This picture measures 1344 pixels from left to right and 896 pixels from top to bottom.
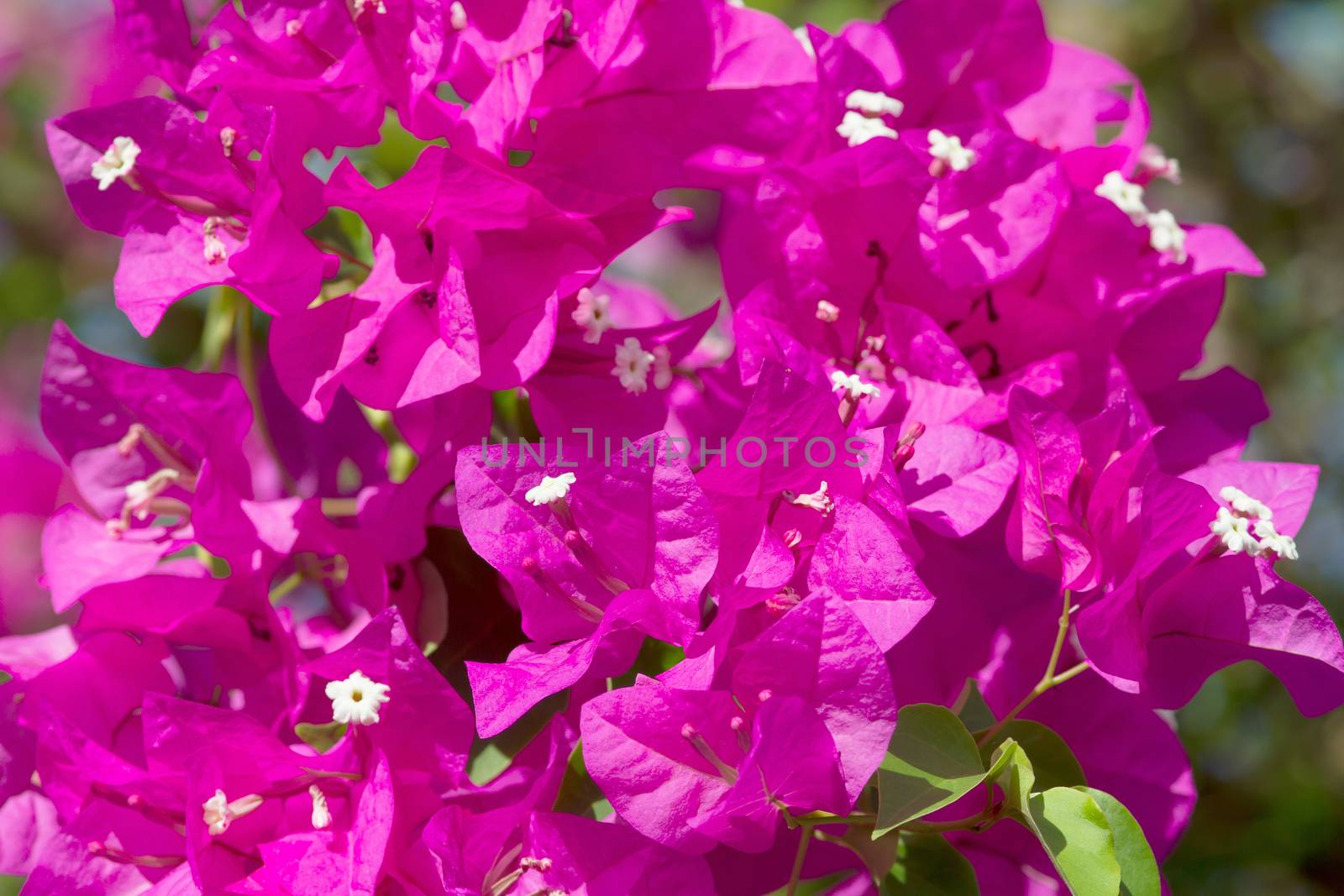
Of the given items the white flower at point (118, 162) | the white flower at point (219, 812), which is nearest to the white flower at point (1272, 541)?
the white flower at point (219, 812)

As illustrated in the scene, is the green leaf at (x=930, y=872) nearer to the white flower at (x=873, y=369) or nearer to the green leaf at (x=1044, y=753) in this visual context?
the green leaf at (x=1044, y=753)

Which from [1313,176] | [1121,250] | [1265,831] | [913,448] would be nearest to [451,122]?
[913,448]

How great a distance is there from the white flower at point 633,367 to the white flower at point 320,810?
318mm

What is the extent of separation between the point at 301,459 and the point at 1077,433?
628 mm

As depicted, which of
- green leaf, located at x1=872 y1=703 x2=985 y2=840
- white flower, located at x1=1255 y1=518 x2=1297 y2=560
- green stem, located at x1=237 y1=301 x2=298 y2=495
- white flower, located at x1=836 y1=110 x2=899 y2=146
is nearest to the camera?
green leaf, located at x1=872 y1=703 x2=985 y2=840

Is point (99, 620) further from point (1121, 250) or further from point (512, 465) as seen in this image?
point (1121, 250)

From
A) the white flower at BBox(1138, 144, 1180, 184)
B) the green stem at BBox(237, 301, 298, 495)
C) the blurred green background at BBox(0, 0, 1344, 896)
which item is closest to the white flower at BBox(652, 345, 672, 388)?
the green stem at BBox(237, 301, 298, 495)

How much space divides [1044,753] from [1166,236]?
42 cm

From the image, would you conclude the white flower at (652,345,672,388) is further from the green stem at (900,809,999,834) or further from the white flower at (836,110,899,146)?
the green stem at (900,809,999,834)

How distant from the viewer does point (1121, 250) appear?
3.15ft

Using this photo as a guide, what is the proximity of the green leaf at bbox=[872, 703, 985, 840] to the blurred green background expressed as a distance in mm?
1229

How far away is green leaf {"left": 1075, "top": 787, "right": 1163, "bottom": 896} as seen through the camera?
0.72 meters

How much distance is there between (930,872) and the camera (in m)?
0.79

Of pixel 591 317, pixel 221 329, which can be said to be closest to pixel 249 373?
pixel 221 329
